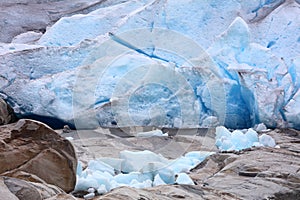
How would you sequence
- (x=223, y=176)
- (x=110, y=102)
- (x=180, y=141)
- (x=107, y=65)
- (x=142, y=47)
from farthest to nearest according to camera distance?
(x=142, y=47) < (x=107, y=65) < (x=110, y=102) < (x=180, y=141) < (x=223, y=176)

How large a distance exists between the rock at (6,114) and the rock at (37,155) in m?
2.18

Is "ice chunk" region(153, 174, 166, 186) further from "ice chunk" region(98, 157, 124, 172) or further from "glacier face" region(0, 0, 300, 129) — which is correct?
"glacier face" region(0, 0, 300, 129)

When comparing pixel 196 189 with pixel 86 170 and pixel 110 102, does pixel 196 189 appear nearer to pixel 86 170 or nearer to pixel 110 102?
pixel 86 170

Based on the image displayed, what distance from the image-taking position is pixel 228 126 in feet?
20.5

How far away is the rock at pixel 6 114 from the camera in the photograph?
5.70 meters

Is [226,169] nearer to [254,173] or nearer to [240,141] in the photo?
[254,173]

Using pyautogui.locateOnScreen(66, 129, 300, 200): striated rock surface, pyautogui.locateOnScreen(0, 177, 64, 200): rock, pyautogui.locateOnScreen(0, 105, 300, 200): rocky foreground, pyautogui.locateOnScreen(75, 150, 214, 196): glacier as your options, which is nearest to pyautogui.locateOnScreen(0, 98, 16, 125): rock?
pyautogui.locateOnScreen(66, 129, 300, 200): striated rock surface

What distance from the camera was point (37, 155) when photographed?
3311mm

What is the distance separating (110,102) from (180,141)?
1.06 meters

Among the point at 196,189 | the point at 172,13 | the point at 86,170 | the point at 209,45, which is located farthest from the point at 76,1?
the point at 196,189

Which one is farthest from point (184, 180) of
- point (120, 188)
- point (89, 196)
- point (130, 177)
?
point (120, 188)

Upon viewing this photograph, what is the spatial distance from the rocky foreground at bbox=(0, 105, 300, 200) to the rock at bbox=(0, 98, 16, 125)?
1537mm

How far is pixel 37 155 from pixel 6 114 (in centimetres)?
273

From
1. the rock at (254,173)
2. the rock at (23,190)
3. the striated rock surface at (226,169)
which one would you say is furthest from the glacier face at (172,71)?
the rock at (23,190)
